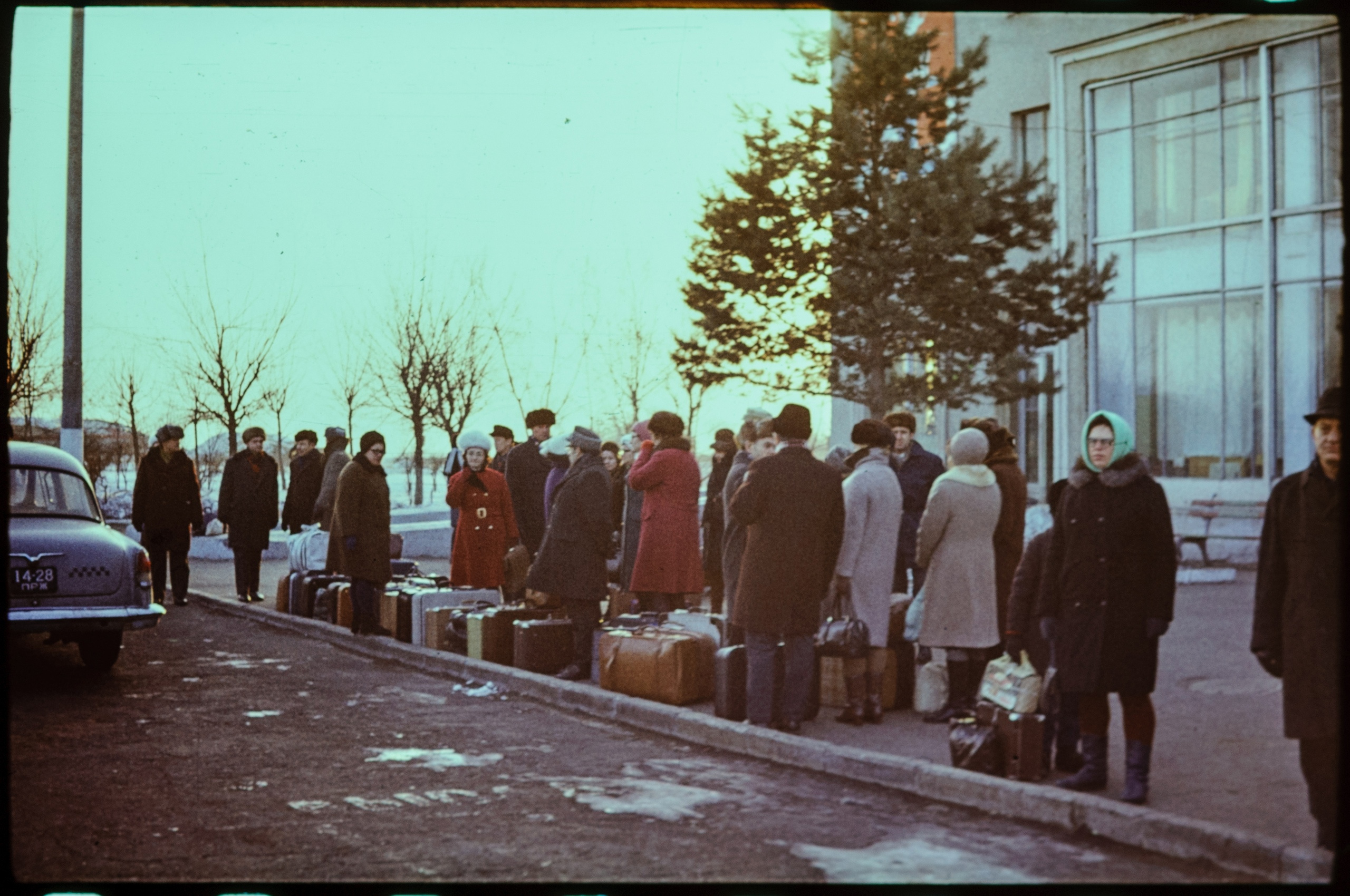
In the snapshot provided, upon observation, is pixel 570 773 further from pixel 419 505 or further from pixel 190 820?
pixel 419 505

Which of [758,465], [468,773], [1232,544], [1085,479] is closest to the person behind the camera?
[1085,479]

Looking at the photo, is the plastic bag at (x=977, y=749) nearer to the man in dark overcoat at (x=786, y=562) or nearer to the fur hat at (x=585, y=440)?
the man in dark overcoat at (x=786, y=562)

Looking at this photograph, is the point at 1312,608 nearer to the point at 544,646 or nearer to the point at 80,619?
the point at 544,646

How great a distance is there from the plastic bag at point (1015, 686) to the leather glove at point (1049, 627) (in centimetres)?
26

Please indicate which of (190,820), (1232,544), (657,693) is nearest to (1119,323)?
(1232,544)

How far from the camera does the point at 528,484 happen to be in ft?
43.8

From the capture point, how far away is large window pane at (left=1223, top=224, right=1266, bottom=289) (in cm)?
1667

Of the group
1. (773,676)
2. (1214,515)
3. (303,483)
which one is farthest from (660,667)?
(1214,515)

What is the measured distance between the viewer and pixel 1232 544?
50.8 ft

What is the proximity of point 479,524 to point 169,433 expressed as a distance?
14.1ft

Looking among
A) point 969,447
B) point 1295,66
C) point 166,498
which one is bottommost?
point 166,498

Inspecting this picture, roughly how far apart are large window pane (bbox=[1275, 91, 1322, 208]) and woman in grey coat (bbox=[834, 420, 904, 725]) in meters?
9.63

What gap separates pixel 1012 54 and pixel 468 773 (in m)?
15.7

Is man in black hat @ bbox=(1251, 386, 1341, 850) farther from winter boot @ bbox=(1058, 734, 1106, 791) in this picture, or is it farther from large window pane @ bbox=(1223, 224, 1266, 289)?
large window pane @ bbox=(1223, 224, 1266, 289)
